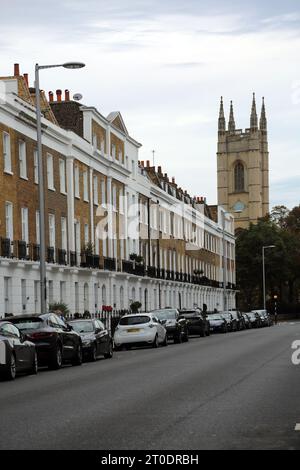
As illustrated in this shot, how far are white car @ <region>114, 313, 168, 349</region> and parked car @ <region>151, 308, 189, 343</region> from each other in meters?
5.06

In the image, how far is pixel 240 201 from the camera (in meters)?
180

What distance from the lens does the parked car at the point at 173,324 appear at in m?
44.7

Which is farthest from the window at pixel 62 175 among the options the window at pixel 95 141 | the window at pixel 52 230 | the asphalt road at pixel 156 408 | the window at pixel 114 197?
the asphalt road at pixel 156 408

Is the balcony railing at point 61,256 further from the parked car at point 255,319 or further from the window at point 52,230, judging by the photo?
the parked car at point 255,319

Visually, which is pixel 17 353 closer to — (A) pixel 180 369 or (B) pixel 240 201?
(A) pixel 180 369

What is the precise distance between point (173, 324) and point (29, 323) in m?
18.4

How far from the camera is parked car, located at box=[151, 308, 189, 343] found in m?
44.7

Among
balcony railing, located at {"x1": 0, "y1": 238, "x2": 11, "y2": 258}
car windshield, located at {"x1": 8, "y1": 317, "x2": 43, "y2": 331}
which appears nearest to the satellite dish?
balcony railing, located at {"x1": 0, "y1": 238, "x2": 11, "y2": 258}

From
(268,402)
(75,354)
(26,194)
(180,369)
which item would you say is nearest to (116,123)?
(26,194)

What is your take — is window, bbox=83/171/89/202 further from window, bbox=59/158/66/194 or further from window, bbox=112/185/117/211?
window, bbox=112/185/117/211

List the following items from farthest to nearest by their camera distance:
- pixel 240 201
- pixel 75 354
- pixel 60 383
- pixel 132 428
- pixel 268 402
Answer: pixel 240 201 < pixel 75 354 < pixel 60 383 < pixel 268 402 < pixel 132 428

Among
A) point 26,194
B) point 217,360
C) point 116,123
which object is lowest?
point 217,360
